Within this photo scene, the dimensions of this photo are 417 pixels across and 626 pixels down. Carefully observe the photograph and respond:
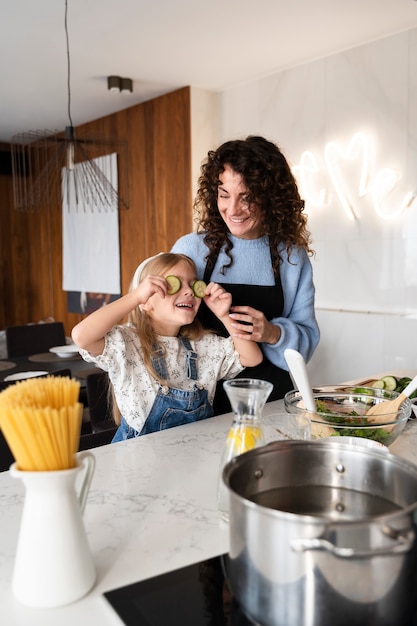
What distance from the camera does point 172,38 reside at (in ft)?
10.5

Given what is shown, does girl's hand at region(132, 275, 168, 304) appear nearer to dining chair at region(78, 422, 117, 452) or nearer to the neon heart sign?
dining chair at region(78, 422, 117, 452)

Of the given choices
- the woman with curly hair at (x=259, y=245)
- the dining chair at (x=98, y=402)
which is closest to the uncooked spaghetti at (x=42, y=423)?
the woman with curly hair at (x=259, y=245)

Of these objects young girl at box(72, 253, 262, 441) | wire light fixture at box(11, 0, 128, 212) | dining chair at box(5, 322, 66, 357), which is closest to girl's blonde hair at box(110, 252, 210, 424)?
young girl at box(72, 253, 262, 441)

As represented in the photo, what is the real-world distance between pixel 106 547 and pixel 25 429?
0.97 ft

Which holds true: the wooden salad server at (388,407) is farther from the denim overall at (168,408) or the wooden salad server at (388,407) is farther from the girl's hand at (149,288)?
the girl's hand at (149,288)

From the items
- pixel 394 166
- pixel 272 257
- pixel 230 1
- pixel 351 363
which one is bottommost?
pixel 351 363

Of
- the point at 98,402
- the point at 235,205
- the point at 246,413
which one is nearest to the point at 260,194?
the point at 235,205

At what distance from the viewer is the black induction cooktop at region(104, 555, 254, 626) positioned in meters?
0.67

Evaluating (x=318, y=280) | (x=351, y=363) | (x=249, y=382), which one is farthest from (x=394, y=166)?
(x=249, y=382)

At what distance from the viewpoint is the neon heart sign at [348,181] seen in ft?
10.6

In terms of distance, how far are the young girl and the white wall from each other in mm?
1874

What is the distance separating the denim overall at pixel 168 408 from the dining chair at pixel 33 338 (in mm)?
2386

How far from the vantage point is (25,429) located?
0.64 meters

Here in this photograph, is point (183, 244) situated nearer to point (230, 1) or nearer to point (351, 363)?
point (230, 1)
